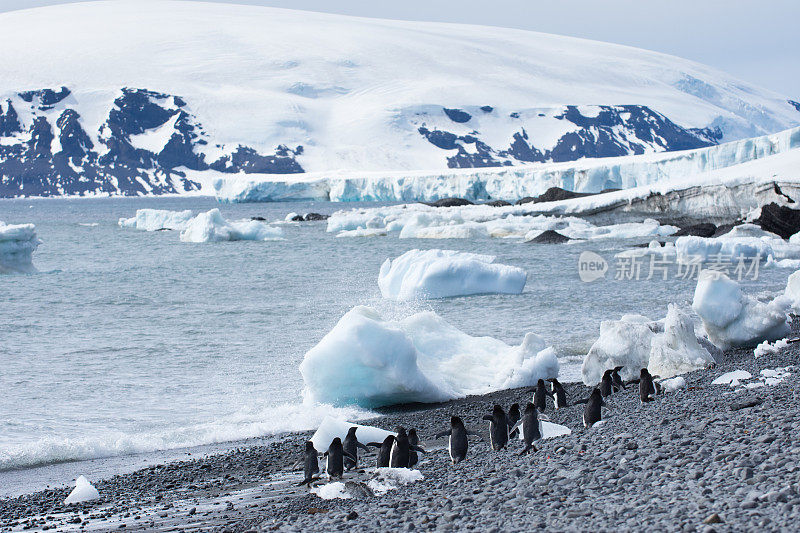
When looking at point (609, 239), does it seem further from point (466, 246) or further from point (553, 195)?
point (553, 195)

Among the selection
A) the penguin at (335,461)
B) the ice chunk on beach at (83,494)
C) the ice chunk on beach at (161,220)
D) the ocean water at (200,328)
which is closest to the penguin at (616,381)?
the ocean water at (200,328)

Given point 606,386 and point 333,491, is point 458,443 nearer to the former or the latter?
point 333,491

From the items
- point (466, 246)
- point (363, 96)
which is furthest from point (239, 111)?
point (466, 246)

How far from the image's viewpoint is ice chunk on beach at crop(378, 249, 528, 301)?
17328 millimetres

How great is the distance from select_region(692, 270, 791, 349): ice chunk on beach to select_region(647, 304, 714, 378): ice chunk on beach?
147 centimetres

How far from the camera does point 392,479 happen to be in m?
5.63

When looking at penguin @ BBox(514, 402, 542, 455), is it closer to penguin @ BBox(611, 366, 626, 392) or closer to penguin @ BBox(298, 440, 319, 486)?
penguin @ BBox(298, 440, 319, 486)

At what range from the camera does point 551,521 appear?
4.14 m

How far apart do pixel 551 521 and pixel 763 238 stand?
21207 mm

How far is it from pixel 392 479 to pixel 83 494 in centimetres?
224

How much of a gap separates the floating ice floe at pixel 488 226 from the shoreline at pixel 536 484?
920 inches

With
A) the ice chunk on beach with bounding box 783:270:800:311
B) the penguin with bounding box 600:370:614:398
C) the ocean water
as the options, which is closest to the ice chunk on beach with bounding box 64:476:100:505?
the ocean water

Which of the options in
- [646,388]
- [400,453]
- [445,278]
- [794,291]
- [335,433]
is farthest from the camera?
[445,278]

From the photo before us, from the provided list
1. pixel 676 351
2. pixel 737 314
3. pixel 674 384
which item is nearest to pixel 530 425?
pixel 674 384
